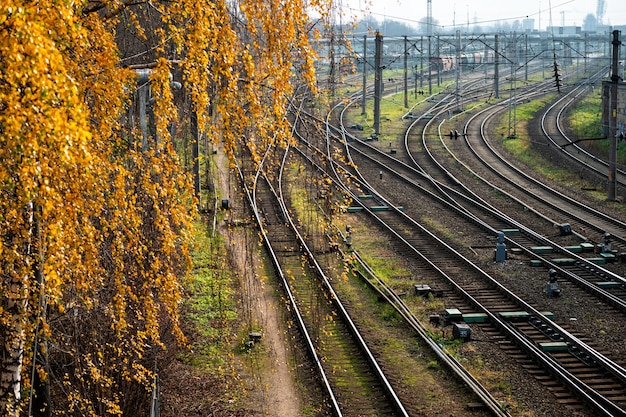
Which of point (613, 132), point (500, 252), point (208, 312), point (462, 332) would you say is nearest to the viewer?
point (462, 332)

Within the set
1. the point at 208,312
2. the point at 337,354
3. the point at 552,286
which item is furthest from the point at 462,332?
the point at 208,312

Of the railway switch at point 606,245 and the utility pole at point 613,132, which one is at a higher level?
the utility pole at point 613,132

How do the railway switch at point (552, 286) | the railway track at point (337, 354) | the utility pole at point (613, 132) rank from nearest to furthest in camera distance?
the railway track at point (337, 354)
the railway switch at point (552, 286)
the utility pole at point (613, 132)

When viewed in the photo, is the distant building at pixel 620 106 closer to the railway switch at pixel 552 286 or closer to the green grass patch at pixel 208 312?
the railway switch at pixel 552 286

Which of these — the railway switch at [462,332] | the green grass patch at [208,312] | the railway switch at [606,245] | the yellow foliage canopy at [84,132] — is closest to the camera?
the yellow foliage canopy at [84,132]

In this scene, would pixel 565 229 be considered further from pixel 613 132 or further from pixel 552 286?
pixel 552 286

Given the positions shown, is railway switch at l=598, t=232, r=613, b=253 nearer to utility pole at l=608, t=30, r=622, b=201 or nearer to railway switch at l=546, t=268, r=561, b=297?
railway switch at l=546, t=268, r=561, b=297

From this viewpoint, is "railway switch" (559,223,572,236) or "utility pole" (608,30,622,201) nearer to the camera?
"railway switch" (559,223,572,236)

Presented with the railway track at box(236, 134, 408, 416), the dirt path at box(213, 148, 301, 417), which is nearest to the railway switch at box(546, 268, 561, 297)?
the railway track at box(236, 134, 408, 416)

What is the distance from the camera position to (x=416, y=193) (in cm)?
3092

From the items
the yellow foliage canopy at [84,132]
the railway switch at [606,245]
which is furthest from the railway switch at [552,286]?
the yellow foliage canopy at [84,132]

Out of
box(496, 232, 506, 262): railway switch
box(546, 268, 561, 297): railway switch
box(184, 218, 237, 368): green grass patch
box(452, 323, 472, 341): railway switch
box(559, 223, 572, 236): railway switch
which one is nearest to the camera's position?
box(184, 218, 237, 368): green grass patch

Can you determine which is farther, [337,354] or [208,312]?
[208,312]

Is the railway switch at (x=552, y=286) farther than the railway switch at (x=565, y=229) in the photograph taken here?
No
